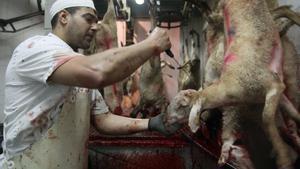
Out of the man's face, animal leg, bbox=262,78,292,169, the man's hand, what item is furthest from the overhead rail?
animal leg, bbox=262,78,292,169

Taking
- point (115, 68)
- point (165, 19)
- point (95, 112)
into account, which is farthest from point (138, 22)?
point (115, 68)

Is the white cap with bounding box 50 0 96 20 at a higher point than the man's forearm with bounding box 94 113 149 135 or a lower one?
higher

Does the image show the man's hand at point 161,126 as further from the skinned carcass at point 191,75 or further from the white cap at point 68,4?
the skinned carcass at point 191,75

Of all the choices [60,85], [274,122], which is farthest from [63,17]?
[274,122]

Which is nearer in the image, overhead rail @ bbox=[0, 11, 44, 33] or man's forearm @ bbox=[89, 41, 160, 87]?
man's forearm @ bbox=[89, 41, 160, 87]

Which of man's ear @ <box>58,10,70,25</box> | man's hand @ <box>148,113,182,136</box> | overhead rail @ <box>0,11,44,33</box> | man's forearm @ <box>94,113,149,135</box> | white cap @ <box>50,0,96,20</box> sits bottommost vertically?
man's forearm @ <box>94,113,149,135</box>

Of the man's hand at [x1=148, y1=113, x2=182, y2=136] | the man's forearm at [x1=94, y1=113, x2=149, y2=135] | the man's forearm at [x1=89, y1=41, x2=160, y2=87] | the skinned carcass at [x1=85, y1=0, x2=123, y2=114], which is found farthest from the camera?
the skinned carcass at [x1=85, y1=0, x2=123, y2=114]

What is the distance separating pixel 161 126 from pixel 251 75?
671 mm

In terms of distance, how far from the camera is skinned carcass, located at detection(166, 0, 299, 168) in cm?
201

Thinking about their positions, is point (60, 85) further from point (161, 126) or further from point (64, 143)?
point (161, 126)

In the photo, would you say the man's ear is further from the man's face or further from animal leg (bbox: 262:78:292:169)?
animal leg (bbox: 262:78:292:169)

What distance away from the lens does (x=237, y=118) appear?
2309 mm

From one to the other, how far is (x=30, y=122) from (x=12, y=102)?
186 millimetres

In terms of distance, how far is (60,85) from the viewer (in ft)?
7.16
